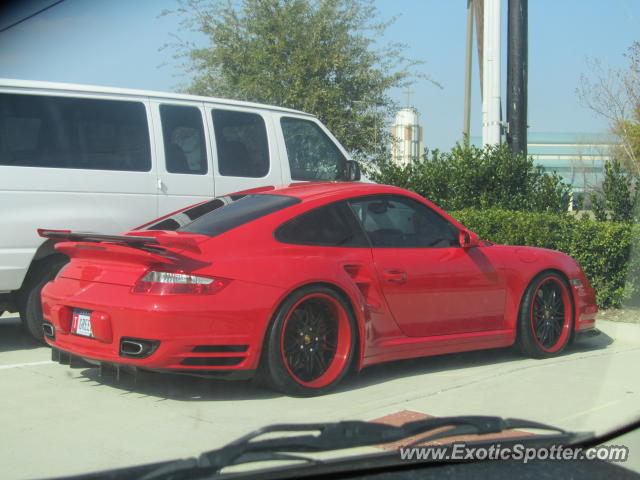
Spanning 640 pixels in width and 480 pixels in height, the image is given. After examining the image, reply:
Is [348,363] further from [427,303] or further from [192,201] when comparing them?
[192,201]

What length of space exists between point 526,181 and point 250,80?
8129 mm

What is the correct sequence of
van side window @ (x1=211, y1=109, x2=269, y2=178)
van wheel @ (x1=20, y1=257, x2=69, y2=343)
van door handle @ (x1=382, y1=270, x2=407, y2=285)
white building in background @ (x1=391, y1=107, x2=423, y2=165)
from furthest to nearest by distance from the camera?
white building in background @ (x1=391, y1=107, x2=423, y2=165) < van side window @ (x1=211, y1=109, x2=269, y2=178) < van wheel @ (x1=20, y1=257, x2=69, y2=343) < van door handle @ (x1=382, y1=270, x2=407, y2=285)

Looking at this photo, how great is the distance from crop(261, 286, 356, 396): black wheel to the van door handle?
43 cm

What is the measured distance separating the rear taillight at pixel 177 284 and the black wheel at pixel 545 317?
8.83 feet

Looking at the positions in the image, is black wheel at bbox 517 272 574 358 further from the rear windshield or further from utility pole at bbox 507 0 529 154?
utility pole at bbox 507 0 529 154

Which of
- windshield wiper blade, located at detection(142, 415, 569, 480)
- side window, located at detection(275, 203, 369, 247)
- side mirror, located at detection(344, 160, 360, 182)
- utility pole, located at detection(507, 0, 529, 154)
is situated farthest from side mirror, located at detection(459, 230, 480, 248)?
utility pole, located at detection(507, 0, 529, 154)

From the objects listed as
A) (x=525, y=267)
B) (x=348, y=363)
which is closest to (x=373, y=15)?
(x=525, y=267)

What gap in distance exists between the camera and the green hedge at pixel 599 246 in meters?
8.35

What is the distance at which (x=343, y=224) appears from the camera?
5609 mm

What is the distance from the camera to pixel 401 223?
5957 mm

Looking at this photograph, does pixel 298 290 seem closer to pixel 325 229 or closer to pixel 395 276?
pixel 325 229

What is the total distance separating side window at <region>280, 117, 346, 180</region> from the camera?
834 cm

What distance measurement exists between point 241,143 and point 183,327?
3647 millimetres

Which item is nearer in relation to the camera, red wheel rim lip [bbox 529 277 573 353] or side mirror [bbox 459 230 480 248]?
side mirror [bbox 459 230 480 248]
